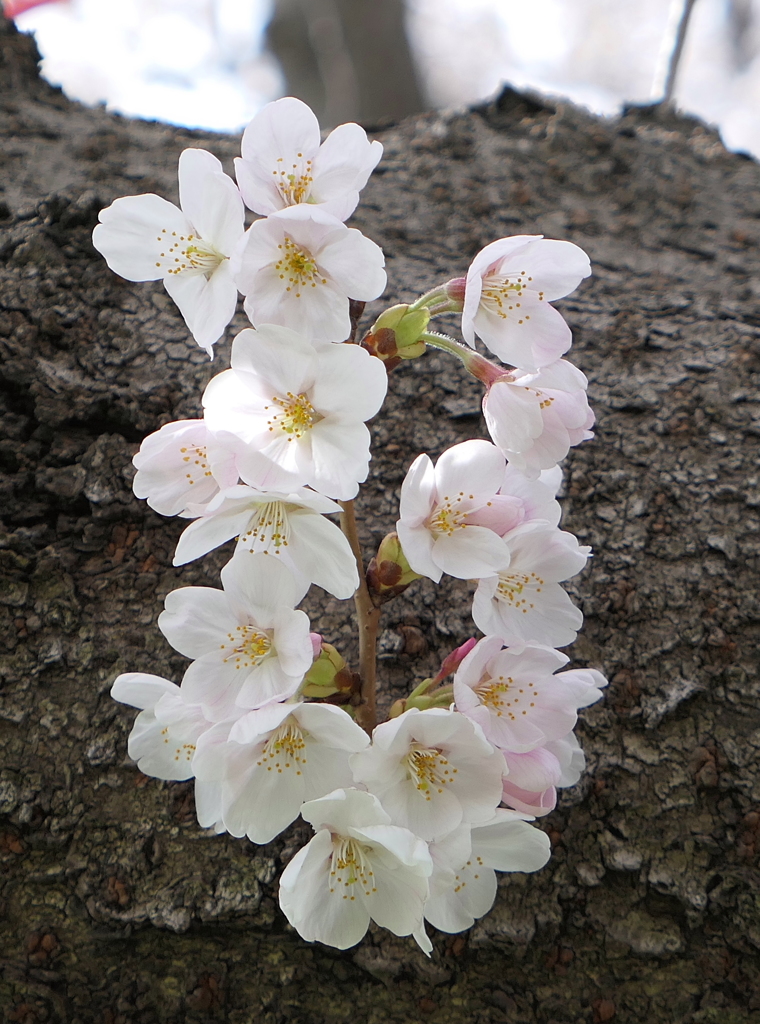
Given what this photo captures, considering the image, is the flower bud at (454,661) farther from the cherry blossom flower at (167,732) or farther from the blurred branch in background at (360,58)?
the blurred branch in background at (360,58)

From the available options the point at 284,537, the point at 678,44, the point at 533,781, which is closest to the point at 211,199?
the point at 284,537

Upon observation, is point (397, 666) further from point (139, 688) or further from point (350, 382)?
point (350, 382)

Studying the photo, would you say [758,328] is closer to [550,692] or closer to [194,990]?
[550,692]

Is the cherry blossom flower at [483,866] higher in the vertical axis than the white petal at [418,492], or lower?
lower

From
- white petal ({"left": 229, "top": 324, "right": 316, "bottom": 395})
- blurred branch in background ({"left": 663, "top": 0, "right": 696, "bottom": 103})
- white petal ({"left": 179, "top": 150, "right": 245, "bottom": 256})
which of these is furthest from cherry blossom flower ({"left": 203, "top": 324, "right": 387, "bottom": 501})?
blurred branch in background ({"left": 663, "top": 0, "right": 696, "bottom": 103})

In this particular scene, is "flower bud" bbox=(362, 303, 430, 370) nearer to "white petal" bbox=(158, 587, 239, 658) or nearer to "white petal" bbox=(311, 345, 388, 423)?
"white petal" bbox=(311, 345, 388, 423)

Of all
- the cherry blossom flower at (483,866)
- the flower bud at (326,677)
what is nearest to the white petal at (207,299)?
the flower bud at (326,677)

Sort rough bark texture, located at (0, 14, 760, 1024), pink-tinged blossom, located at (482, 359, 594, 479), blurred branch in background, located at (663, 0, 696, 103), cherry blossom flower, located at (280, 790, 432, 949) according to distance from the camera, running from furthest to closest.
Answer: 1. blurred branch in background, located at (663, 0, 696, 103)
2. rough bark texture, located at (0, 14, 760, 1024)
3. pink-tinged blossom, located at (482, 359, 594, 479)
4. cherry blossom flower, located at (280, 790, 432, 949)
